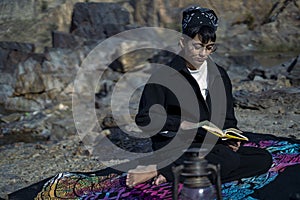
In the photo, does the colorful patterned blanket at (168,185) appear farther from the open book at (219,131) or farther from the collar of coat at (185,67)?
the collar of coat at (185,67)

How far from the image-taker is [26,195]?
12.4ft

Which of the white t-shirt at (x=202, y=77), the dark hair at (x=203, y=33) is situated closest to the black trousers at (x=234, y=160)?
the white t-shirt at (x=202, y=77)

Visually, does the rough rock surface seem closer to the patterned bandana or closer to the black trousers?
the black trousers

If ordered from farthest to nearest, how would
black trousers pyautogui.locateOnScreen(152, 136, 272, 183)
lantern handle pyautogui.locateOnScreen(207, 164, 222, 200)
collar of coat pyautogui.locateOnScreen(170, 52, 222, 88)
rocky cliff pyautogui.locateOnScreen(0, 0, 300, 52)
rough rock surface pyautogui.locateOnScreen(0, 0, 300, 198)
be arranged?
rocky cliff pyautogui.locateOnScreen(0, 0, 300, 52) < rough rock surface pyautogui.locateOnScreen(0, 0, 300, 198) < collar of coat pyautogui.locateOnScreen(170, 52, 222, 88) < black trousers pyautogui.locateOnScreen(152, 136, 272, 183) < lantern handle pyautogui.locateOnScreen(207, 164, 222, 200)

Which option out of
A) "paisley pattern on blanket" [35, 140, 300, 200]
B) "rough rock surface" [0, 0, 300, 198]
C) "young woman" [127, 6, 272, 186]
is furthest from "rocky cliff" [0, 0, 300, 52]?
"young woman" [127, 6, 272, 186]

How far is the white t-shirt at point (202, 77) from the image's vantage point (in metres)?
3.46

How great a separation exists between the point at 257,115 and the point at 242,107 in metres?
0.43

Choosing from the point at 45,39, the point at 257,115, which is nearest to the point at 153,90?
the point at 257,115

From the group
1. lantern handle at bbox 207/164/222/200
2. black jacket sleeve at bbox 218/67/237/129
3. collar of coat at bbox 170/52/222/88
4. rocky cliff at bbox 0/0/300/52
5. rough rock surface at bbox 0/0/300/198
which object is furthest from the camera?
rocky cliff at bbox 0/0/300/52

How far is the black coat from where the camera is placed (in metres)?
3.29

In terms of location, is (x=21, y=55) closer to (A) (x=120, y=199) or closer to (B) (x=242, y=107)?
(B) (x=242, y=107)

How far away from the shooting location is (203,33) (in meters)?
3.21

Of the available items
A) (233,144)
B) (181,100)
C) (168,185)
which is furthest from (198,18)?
(168,185)

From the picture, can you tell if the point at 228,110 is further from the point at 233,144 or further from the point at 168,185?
the point at 168,185
